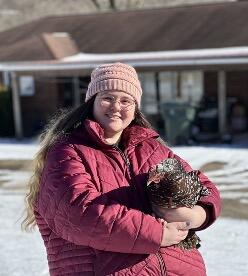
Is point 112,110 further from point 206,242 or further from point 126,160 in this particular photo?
point 206,242

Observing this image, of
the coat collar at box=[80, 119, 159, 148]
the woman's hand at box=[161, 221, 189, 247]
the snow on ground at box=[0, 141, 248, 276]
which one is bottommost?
the snow on ground at box=[0, 141, 248, 276]

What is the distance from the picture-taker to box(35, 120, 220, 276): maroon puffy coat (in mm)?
2172

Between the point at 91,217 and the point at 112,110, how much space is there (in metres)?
0.50

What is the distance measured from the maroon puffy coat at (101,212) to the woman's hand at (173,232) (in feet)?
0.13

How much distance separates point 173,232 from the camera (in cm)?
227

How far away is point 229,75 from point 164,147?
Answer: 15284 mm

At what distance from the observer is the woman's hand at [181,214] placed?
2283mm

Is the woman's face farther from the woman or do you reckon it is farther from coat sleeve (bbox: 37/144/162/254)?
coat sleeve (bbox: 37/144/162/254)

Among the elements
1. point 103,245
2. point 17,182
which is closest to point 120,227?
point 103,245

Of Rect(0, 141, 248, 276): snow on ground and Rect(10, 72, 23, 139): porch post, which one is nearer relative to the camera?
Rect(0, 141, 248, 276): snow on ground

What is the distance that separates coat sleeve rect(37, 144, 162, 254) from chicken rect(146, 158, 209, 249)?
0.33 feet

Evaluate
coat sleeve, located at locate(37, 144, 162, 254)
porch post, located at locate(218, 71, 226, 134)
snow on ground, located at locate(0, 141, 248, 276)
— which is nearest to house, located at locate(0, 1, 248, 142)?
porch post, located at locate(218, 71, 226, 134)

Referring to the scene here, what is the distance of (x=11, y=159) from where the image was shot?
14289mm

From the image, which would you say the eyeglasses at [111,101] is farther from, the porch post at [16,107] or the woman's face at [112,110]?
the porch post at [16,107]
